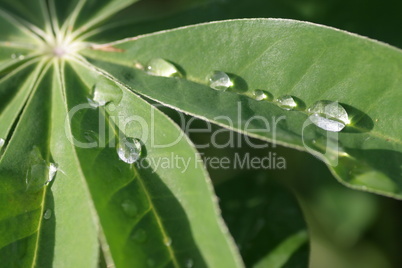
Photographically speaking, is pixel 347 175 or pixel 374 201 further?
pixel 374 201

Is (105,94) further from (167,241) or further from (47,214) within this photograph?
(167,241)

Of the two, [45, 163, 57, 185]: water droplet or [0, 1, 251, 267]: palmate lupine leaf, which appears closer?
[0, 1, 251, 267]: palmate lupine leaf

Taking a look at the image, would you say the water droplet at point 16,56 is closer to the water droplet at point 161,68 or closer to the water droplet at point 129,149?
the water droplet at point 161,68

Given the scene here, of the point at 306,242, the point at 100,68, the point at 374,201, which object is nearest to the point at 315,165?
the point at 374,201

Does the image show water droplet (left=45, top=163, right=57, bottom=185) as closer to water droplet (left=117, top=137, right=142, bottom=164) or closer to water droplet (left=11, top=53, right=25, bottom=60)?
water droplet (left=117, top=137, right=142, bottom=164)

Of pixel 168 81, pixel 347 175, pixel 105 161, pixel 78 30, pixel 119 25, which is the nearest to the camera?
pixel 347 175

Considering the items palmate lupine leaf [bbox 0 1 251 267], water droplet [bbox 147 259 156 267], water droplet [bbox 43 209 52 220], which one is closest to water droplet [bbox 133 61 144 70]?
palmate lupine leaf [bbox 0 1 251 267]

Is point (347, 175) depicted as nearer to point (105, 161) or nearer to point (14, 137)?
point (105, 161)

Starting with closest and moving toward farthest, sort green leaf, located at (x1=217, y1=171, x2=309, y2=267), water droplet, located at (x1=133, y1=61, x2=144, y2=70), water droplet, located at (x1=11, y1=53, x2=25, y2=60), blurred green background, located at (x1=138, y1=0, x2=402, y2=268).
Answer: water droplet, located at (x1=133, y1=61, x2=144, y2=70) < water droplet, located at (x1=11, y1=53, x2=25, y2=60) < green leaf, located at (x1=217, y1=171, x2=309, y2=267) < blurred green background, located at (x1=138, y1=0, x2=402, y2=268)
